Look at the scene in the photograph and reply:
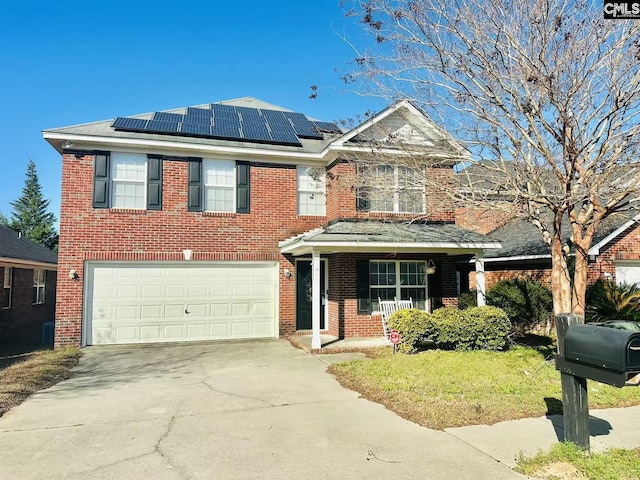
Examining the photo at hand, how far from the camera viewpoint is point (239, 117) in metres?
15.1

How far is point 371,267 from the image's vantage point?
1304 cm

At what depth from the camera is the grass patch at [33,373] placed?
709cm

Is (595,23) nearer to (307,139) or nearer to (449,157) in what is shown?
(449,157)

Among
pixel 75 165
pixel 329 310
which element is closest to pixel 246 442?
pixel 329 310

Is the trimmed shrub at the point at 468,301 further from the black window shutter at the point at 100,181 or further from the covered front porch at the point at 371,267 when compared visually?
the black window shutter at the point at 100,181

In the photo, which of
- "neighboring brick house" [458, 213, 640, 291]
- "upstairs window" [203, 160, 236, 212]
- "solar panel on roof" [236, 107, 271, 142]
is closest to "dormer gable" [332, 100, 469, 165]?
"solar panel on roof" [236, 107, 271, 142]

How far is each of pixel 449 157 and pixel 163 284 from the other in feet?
27.3

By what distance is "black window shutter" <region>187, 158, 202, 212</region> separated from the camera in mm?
12922

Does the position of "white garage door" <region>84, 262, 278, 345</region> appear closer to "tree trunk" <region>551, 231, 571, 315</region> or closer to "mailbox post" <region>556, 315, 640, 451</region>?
"tree trunk" <region>551, 231, 571, 315</region>

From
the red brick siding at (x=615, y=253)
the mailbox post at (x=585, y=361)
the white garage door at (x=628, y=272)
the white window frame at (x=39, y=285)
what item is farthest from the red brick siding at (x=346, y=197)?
the white window frame at (x=39, y=285)

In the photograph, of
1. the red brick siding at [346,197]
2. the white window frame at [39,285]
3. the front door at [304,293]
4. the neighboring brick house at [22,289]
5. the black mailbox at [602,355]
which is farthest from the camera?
the white window frame at [39,285]

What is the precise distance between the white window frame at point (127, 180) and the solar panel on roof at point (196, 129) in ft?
4.68

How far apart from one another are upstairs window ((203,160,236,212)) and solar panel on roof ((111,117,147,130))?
6.76 ft

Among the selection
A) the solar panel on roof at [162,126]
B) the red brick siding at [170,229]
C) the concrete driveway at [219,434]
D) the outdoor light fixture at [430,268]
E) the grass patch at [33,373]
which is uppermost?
the solar panel on roof at [162,126]
